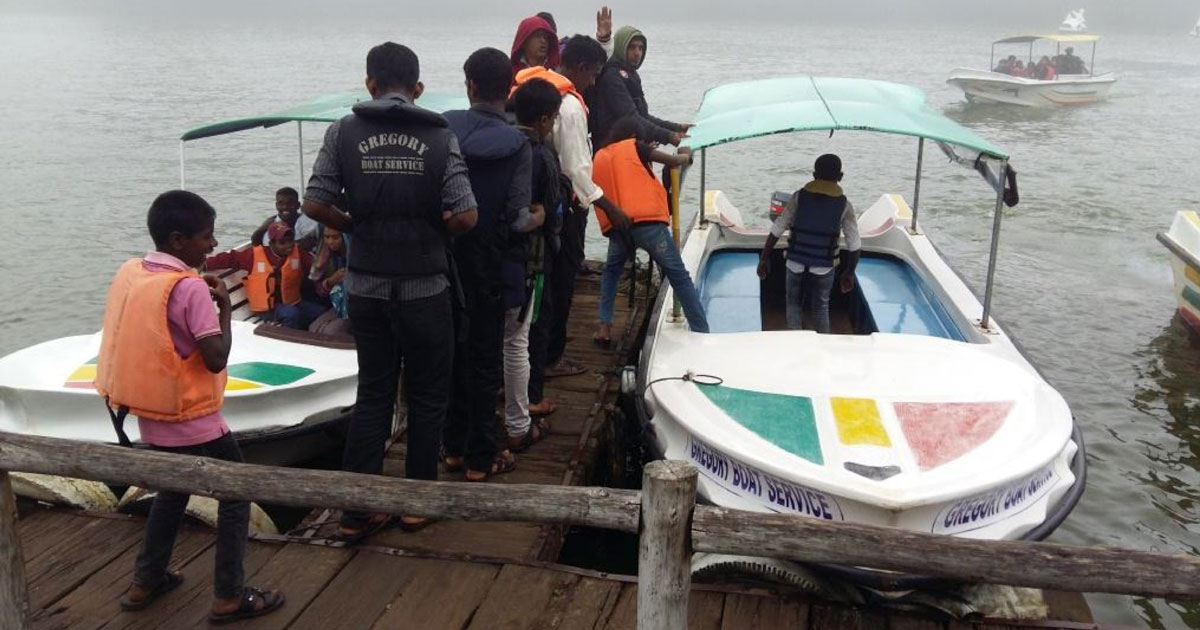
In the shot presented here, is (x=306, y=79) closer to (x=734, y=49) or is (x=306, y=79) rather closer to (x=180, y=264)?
(x=734, y=49)

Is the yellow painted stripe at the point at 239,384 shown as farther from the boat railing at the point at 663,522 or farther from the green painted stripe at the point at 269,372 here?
the boat railing at the point at 663,522

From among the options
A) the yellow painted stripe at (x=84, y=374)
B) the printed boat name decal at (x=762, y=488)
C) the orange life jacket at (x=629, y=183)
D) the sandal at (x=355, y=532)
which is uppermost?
the orange life jacket at (x=629, y=183)

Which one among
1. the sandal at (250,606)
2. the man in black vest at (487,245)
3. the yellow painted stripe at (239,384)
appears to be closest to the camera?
the sandal at (250,606)

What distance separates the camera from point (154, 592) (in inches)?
147

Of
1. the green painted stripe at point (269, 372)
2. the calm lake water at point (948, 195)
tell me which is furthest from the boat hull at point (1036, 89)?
the green painted stripe at point (269, 372)

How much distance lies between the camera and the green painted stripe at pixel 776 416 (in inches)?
169

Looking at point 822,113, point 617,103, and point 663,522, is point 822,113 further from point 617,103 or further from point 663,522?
point 663,522

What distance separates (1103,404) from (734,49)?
48.1m

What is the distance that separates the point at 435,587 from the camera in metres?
3.86

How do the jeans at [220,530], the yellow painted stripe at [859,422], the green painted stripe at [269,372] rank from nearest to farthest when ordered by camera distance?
the jeans at [220,530]
the yellow painted stripe at [859,422]
the green painted stripe at [269,372]

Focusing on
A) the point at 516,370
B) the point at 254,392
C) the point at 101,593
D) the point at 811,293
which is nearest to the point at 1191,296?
the point at 811,293

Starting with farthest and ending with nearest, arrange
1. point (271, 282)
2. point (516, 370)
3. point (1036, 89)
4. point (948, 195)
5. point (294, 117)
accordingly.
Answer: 1. point (1036, 89)
2. point (948, 195)
3. point (294, 117)
4. point (271, 282)
5. point (516, 370)

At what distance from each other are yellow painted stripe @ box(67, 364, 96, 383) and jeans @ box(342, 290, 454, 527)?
2342mm

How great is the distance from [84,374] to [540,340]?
2.73 meters
